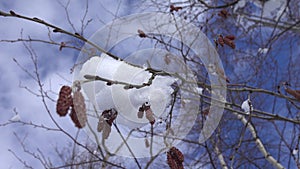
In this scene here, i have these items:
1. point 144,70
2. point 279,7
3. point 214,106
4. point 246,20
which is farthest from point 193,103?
point 246,20

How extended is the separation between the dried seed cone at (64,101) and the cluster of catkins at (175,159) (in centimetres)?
Result: 24

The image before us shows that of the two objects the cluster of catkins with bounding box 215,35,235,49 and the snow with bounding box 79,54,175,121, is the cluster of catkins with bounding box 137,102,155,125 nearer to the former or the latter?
the snow with bounding box 79,54,175,121

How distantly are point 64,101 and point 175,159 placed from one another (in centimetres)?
26

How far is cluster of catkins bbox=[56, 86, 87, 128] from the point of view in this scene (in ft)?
1.89

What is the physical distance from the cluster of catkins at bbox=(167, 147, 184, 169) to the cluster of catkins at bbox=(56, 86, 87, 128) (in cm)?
20

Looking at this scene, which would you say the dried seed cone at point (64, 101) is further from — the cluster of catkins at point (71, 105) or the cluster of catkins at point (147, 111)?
the cluster of catkins at point (147, 111)

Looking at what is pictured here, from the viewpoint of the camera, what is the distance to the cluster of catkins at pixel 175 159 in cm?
68

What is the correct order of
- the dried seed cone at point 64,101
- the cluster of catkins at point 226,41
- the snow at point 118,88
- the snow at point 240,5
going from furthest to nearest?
the snow at point 240,5 → the cluster of catkins at point 226,41 → the snow at point 118,88 → the dried seed cone at point 64,101

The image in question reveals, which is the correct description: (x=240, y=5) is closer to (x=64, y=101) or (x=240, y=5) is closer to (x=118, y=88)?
(x=118, y=88)

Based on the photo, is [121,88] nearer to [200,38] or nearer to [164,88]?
[164,88]

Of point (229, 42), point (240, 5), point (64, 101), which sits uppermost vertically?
point (240, 5)

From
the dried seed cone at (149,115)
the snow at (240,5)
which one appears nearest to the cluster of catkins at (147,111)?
the dried seed cone at (149,115)

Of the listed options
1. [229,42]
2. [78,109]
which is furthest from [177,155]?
[229,42]

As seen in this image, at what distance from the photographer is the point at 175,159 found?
69cm
